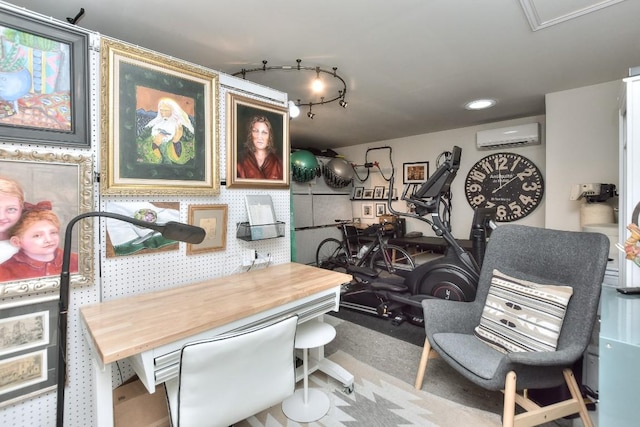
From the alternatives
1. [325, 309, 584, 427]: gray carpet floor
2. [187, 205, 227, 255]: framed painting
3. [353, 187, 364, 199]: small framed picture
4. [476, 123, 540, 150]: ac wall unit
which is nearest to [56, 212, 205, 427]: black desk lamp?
[187, 205, 227, 255]: framed painting

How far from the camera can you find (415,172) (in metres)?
5.12

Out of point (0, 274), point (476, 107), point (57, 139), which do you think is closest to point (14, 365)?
point (0, 274)

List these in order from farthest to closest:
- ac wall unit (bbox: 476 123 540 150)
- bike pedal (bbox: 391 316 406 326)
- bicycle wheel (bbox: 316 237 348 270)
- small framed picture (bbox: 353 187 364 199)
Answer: small framed picture (bbox: 353 187 364 199) < bicycle wheel (bbox: 316 237 348 270) < ac wall unit (bbox: 476 123 540 150) < bike pedal (bbox: 391 316 406 326)

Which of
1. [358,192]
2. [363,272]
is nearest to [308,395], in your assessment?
[363,272]

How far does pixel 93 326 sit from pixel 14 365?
0.43m

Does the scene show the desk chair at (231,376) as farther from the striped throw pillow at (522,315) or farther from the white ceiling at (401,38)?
the white ceiling at (401,38)

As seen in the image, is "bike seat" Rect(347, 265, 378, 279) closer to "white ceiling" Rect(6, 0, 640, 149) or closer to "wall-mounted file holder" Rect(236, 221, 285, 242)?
"wall-mounted file holder" Rect(236, 221, 285, 242)

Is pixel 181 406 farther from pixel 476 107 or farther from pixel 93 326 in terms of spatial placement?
pixel 476 107

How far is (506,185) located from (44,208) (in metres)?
Result: 4.89

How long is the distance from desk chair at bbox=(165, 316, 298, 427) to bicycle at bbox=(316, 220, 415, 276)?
9.75ft

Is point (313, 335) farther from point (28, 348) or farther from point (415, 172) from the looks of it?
point (415, 172)

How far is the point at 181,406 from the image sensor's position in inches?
38.7

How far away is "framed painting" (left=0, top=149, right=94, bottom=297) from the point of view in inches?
46.9

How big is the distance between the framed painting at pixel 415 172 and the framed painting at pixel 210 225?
4011 millimetres
